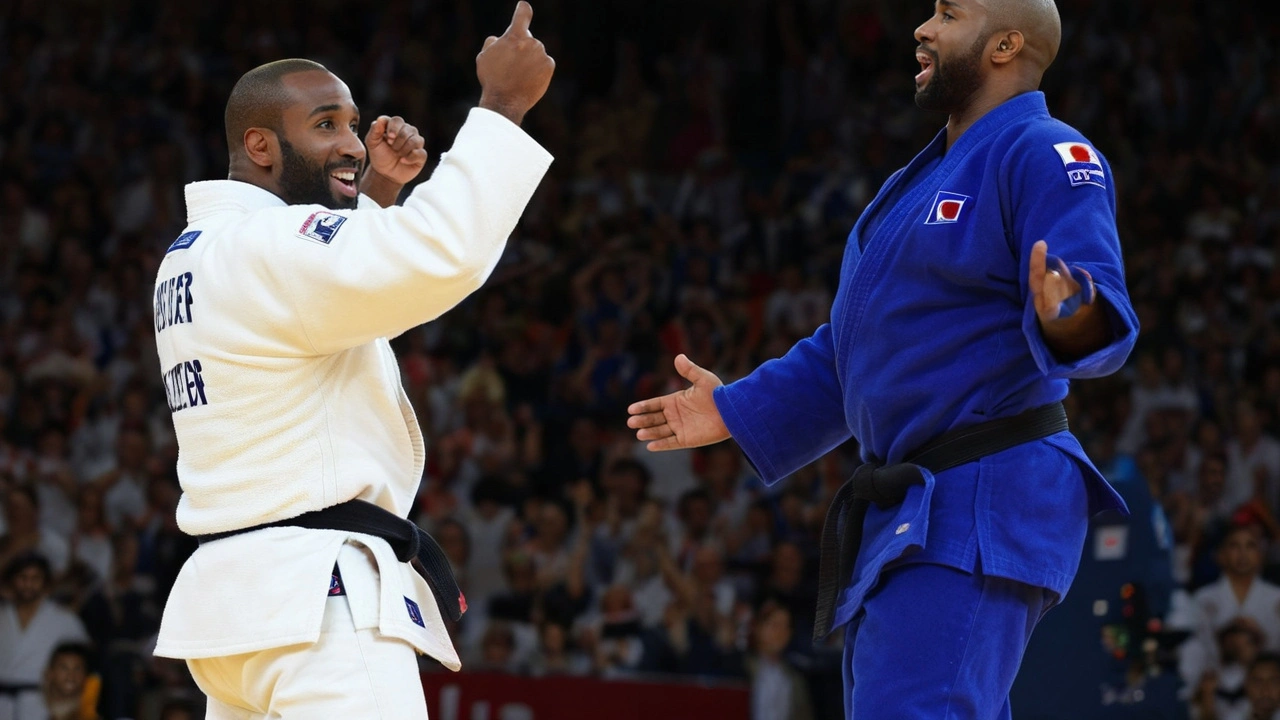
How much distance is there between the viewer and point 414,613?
124 inches

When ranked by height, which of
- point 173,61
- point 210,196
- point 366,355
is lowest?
point 366,355

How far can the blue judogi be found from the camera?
297 centimetres

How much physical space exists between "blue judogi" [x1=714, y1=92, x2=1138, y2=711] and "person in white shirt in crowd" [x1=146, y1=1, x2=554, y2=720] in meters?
0.79

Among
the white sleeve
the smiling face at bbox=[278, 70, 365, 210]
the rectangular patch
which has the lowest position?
the rectangular patch

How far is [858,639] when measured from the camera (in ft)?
10.2

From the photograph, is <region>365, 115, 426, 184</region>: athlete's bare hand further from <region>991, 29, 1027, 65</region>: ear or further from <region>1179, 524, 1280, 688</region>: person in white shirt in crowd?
<region>1179, 524, 1280, 688</region>: person in white shirt in crowd

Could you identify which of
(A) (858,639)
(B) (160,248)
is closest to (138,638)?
(B) (160,248)

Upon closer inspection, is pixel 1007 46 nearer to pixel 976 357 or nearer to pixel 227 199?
pixel 976 357

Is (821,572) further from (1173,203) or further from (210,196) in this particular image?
(1173,203)

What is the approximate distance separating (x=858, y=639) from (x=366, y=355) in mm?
1195

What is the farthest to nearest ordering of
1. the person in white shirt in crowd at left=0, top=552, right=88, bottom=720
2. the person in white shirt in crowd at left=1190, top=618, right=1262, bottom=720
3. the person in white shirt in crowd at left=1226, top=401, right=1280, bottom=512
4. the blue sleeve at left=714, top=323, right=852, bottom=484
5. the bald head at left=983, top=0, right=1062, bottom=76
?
the person in white shirt in crowd at left=1226, top=401, right=1280, bottom=512 < the person in white shirt in crowd at left=0, top=552, right=88, bottom=720 < the person in white shirt in crowd at left=1190, top=618, right=1262, bottom=720 < the blue sleeve at left=714, top=323, right=852, bottom=484 < the bald head at left=983, top=0, right=1062, bottom=76

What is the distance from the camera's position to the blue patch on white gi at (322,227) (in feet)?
10.1

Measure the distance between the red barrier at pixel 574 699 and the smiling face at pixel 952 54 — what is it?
14.6 ft

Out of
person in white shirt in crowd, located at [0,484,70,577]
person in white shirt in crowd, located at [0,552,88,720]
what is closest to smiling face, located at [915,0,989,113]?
person in white shirt in crowd, located at [0,552,88,720]
